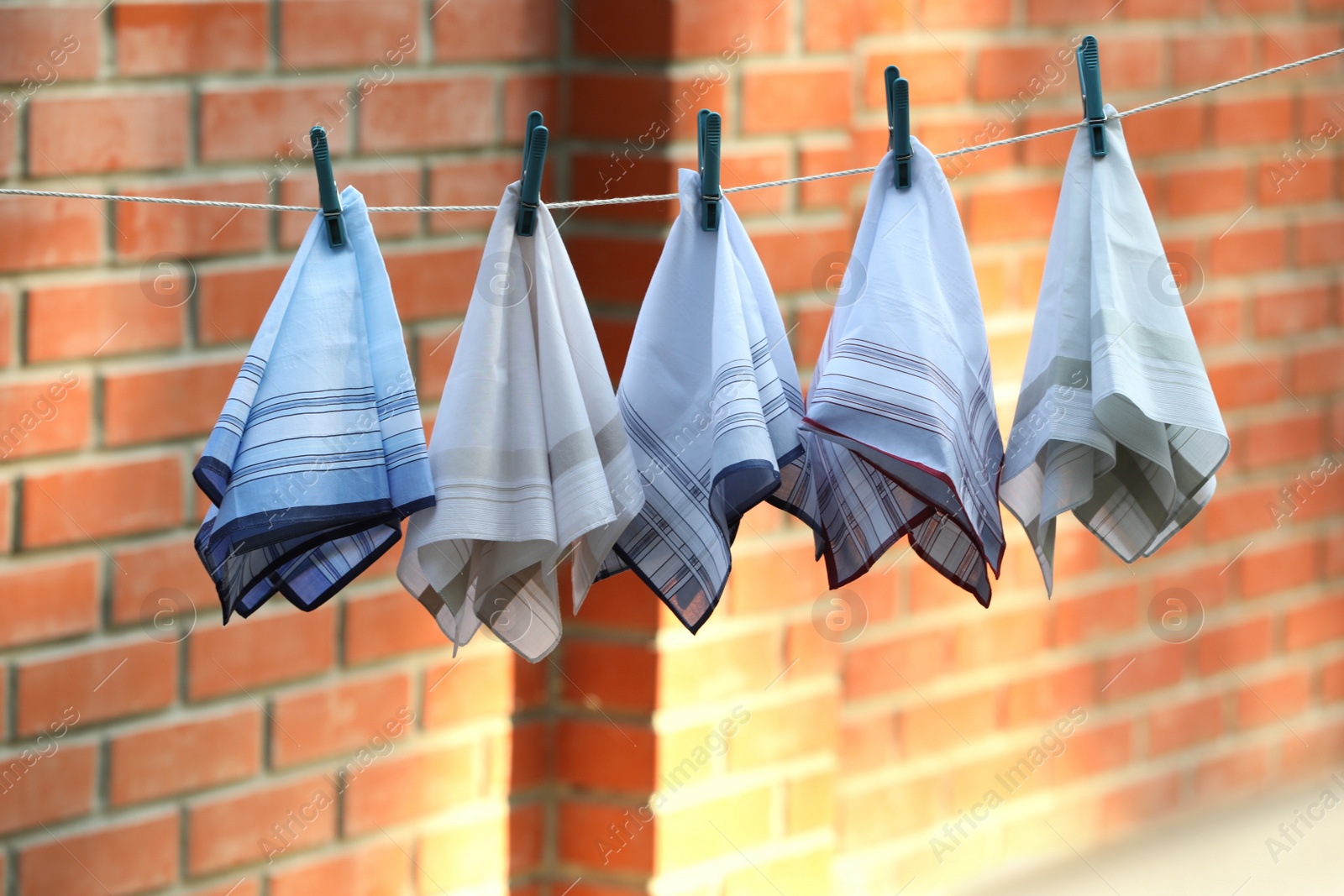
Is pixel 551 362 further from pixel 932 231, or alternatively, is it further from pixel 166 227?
pixel 166 227

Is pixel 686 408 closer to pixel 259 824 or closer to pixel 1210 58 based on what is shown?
pixel 259 824

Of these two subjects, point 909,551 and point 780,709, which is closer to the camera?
point 780,709

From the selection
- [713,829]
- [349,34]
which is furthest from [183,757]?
[349,34]

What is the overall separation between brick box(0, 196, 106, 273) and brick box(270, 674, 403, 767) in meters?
0.44

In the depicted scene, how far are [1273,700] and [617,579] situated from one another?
1.26m

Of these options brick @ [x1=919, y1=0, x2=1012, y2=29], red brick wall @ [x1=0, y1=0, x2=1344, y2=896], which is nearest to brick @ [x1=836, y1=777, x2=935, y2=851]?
red brick wall @ [x1=0, y1=0, x2=1344, y2=896]

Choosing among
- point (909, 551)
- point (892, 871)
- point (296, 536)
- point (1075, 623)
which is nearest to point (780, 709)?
point (909, 551)

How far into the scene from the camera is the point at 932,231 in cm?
98

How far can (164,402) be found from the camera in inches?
49.5

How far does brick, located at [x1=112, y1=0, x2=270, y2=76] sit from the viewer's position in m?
1.19

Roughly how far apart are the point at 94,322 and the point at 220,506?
17.6 inches

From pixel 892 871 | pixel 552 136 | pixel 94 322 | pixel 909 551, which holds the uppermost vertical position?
pixel 552 136

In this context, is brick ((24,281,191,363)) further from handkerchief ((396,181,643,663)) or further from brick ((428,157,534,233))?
handkerchief ((396,181,643,663))

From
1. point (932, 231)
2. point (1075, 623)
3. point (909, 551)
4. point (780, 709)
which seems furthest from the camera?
point (1075, 623)
